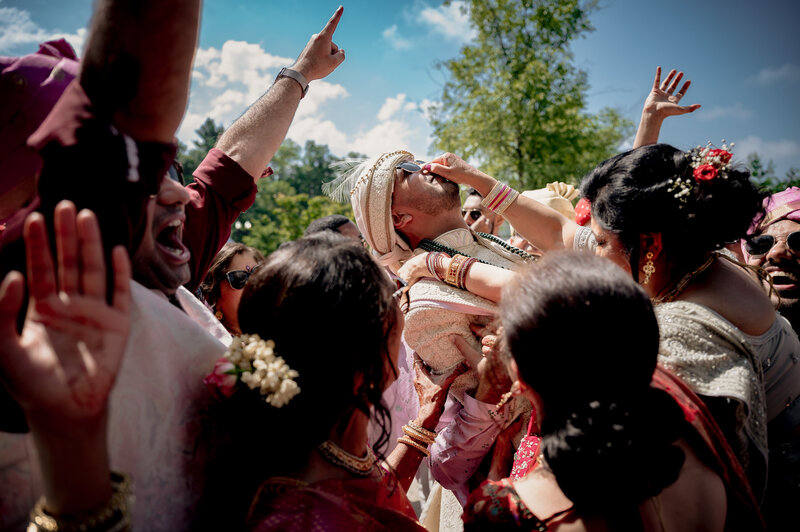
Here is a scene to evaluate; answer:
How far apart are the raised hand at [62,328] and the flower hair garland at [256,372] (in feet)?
1.08

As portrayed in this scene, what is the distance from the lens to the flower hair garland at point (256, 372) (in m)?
1.14

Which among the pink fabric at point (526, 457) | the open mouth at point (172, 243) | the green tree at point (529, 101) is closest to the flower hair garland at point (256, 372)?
the open mouth at point (172, 243)

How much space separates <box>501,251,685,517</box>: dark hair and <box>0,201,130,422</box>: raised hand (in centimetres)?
103

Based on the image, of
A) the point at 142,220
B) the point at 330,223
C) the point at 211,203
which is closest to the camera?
the point at 142,220

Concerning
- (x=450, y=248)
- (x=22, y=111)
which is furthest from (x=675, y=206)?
(x=22, y=111)

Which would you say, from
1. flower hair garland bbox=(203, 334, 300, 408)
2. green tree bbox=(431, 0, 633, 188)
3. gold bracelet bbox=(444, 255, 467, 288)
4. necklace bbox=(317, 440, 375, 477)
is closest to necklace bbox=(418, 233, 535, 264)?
gold bracelet bbox=(444, 255, 467, 288)

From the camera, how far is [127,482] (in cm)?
96

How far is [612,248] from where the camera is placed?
192 centimetres

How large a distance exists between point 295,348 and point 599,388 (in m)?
0.83

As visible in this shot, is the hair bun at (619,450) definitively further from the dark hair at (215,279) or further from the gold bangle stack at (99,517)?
the dark hair at (215,279)

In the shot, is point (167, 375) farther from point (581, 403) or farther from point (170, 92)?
point (581, 403)

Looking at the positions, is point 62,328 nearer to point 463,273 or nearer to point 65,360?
point 65,360

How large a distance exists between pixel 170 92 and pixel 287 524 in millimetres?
1072

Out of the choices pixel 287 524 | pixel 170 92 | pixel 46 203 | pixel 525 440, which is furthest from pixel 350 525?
pixel 170 92
